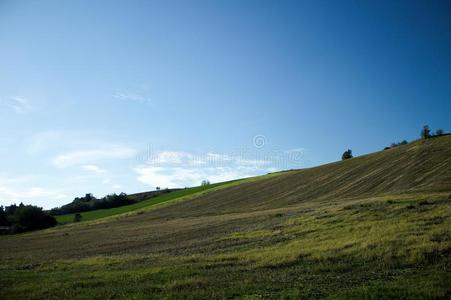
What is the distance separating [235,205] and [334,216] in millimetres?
32635

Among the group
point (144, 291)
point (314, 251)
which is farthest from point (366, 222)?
point (144, 291)

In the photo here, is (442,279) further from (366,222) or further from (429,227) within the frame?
(366,222)

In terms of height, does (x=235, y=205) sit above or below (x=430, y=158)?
below

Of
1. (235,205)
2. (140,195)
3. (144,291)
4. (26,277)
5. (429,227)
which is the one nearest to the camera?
(144,291)

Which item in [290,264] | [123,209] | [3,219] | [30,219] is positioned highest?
[123,209]

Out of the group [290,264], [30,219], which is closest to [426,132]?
[290,264]

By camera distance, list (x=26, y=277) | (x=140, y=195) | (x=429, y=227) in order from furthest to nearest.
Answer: (x=140, y=195), (x=429, y=227), (x=26, y=277)

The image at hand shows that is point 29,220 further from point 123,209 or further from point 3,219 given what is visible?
point 123,209

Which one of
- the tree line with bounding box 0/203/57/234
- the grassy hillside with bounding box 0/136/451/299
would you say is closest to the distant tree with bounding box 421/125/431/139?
the grassy hillside with bounding box 0/136/451/299

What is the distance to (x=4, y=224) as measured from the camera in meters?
103

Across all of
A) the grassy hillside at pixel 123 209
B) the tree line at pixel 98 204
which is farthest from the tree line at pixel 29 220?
the tree line at pixel 98 204

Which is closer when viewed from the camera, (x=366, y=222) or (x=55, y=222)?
(x=366, y=222)

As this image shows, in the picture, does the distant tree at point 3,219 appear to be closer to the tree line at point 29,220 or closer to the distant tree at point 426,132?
the tree line at point 29,220

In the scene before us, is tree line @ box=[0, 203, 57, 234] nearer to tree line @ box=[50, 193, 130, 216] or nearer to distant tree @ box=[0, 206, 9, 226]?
distant tree @ box=[0, 206, 9, 226]
